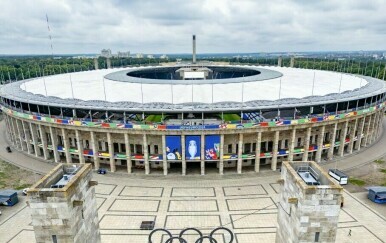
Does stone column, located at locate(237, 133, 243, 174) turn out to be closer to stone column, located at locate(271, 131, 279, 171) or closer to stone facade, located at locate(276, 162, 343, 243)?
stone column, located at locate(271, 131, 279, 171)

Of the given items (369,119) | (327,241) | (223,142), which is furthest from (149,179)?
(369,119)

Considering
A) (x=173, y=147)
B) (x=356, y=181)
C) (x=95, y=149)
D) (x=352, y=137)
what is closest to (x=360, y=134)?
(x=352, y=137)

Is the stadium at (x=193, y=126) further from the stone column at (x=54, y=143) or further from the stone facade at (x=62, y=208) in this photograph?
the stone facade at (x=62, y=208)

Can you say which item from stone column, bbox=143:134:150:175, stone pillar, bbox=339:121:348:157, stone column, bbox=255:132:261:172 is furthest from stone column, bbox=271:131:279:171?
stone column, bbox=143:134:150:175

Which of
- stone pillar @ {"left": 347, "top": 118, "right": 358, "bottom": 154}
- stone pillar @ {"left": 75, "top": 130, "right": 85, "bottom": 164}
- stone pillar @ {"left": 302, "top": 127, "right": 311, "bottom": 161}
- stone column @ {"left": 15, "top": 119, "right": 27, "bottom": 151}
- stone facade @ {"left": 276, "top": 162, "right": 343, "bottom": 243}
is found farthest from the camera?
stone column @ {"left": 15, "top": 119, "right": 27, "bottom": 151}

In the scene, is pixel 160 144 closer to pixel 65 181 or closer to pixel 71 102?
pixel 71 102

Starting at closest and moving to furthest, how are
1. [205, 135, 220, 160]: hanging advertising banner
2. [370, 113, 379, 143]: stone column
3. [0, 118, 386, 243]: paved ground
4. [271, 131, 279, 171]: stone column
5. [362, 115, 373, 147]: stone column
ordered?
[0, 118, 386, 243]: paved ground → [205, 135, 220, 160]: hanging advertising banner → [271, 131, 279, 171]: stone column → [362, 115, 373, 147]: stone column → [370, 113, 379, 143]: stone column

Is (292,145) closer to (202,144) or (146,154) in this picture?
(202,144)
